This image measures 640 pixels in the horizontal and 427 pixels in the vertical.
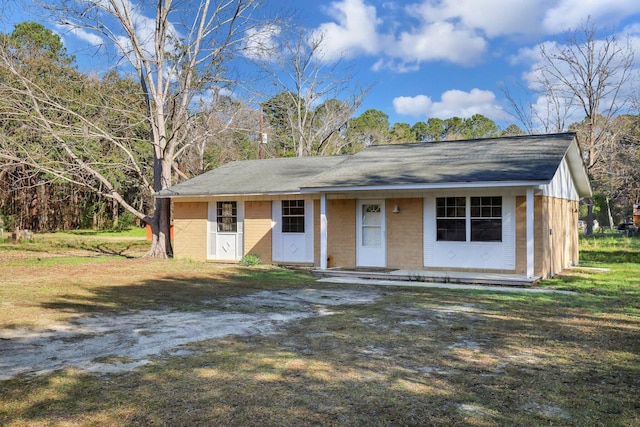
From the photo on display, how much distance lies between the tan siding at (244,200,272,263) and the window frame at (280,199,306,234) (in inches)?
21.0

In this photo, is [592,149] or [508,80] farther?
[508,80]

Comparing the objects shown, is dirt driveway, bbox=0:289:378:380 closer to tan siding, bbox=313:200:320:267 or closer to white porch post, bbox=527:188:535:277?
white porch post, bbox=527:188:535:277

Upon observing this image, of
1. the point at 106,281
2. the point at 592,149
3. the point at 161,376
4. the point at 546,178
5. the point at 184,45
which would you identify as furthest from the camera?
the point at 592,149

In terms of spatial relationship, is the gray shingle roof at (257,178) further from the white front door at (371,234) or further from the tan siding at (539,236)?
the tan siding at (539,236)

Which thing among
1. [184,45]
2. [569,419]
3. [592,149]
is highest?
[184,45]

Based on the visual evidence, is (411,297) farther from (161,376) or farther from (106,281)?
(106,281)

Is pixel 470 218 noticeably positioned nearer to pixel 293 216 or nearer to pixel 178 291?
pixel 293 216

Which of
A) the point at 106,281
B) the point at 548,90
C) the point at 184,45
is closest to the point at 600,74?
the point at 548,90

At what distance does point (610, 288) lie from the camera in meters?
11.2

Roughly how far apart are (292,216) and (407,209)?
12.6ft

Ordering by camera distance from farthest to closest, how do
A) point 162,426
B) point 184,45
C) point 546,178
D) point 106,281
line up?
1. point 184,45
2. point 106,281
3. point 546,178
4. point 162,426

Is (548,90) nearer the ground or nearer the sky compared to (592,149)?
nearer the sky

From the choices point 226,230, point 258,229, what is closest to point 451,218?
point 258,229

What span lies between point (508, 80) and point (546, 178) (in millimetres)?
21995
